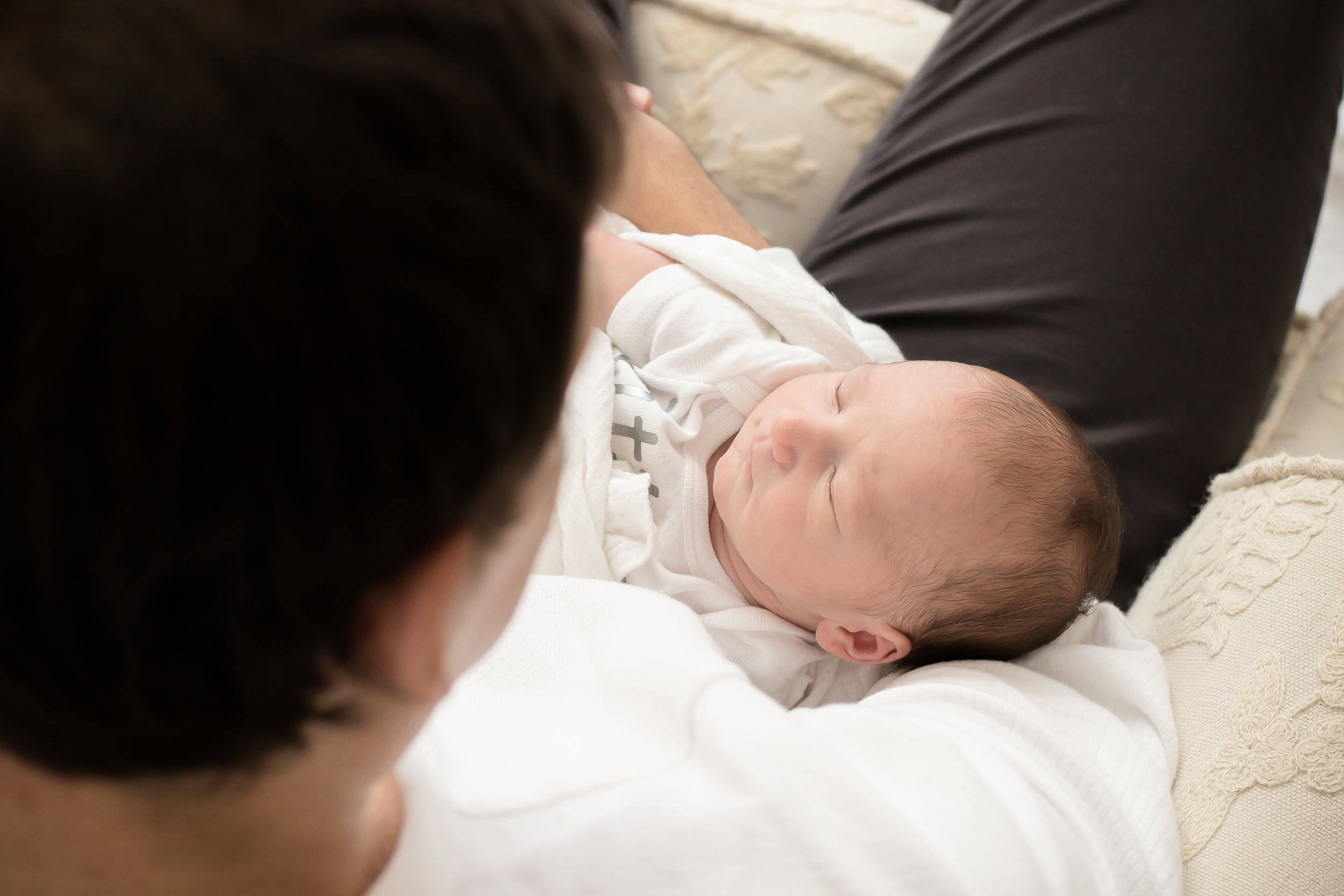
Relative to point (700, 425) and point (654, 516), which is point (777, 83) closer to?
point (700, 425)

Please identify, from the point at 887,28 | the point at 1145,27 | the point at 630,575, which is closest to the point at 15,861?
the point at 630,575

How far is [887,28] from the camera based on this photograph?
1.85m

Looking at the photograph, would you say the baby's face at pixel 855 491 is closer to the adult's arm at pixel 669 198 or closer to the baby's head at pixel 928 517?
the baby's head at pixel 928 517

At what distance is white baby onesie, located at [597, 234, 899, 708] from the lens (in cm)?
Result: 120

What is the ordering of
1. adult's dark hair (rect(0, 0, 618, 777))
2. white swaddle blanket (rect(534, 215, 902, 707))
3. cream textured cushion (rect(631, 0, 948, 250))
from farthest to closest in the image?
cream textured cushion (rect(631, 0, 948, 250)) < white swaddle blanket (rect(534, 215, 902, 707)) < adult's dark hair (rect(0, 0, 618, 777))

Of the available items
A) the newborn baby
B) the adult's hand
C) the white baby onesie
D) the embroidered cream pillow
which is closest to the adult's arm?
the adult's hand

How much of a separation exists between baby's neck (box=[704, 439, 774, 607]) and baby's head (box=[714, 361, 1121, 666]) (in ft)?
0.09

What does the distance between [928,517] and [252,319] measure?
92 cm

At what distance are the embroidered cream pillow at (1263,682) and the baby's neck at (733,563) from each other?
524 millimetres

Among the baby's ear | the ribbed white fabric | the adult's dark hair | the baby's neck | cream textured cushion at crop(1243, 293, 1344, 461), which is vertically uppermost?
the adult's dark hair

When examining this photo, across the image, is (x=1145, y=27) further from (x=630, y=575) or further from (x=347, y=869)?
(x=347, y=869)

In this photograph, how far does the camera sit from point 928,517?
1073 mm

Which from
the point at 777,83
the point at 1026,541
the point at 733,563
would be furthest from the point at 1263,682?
the point at 777,83

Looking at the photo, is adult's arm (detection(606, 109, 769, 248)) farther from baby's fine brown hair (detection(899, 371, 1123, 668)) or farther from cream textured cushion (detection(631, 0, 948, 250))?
baby's fine brown hair (detection(899, 371, 1123, 668))
